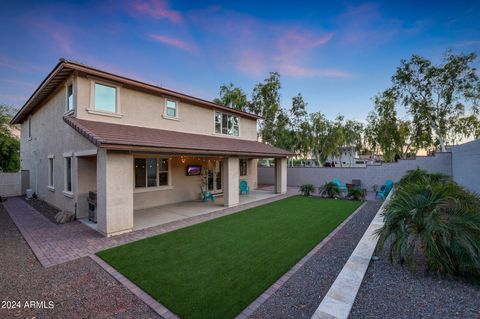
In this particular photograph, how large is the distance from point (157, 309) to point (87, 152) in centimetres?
660

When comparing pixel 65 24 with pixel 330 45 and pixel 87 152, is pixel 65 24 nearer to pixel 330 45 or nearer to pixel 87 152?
pixel 87 152

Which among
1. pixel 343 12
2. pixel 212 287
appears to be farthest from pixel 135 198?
pixel 343 12

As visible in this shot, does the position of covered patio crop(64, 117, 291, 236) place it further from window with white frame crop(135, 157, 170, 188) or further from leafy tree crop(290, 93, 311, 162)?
leafy tree crop(290, 93, 311, 162)

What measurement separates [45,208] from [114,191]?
7.66 metres

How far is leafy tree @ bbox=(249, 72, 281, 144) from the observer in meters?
25.5

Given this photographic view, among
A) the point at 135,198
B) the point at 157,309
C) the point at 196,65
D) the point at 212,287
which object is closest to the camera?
the point at 157,309

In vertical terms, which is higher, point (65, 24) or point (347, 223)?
point (65, 24)

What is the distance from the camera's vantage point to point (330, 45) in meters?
13.2

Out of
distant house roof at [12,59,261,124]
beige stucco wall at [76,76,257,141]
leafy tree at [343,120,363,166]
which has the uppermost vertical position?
leafy tree at [343,120,363,166]

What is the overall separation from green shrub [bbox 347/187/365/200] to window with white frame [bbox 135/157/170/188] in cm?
1144

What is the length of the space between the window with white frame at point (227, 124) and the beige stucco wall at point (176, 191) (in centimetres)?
257

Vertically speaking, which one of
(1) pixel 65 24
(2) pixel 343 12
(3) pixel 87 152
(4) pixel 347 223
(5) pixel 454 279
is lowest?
(4) pixel 347 223

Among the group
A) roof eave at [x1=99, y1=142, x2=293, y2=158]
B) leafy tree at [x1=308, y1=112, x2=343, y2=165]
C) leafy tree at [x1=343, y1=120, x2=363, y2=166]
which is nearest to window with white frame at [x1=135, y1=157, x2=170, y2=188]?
roof eave at [x1=99, y1=142, x2=293, y2=158]

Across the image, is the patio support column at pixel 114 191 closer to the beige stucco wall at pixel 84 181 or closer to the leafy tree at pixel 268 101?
the beige stucco wall at pixel 84 181
